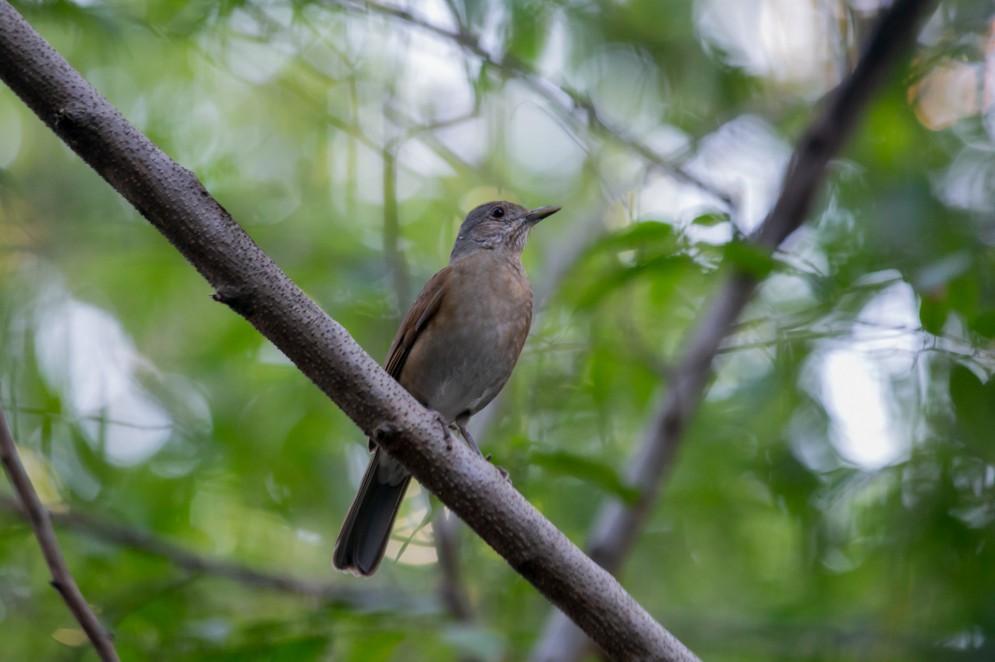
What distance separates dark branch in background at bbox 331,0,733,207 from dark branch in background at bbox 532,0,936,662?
49cm

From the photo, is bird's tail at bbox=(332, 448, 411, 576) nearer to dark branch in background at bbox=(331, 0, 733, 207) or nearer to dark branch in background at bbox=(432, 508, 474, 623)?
dark branch in background at bbox=(432, 508, 474, 623)

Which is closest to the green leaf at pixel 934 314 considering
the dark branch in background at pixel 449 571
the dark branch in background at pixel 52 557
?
the dark branch in background at pixel 449 571

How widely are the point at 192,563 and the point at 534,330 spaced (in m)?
2.19

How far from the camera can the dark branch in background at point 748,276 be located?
4844mm

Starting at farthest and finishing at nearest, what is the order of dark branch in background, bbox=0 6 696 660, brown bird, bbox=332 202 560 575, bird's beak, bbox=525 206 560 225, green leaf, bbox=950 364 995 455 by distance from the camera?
1. bird's beak, bbox=525 206 560 225
2. brown bird, bbox=332 202 560 575
3. green leaf, bbox=950 364 995 455
4. dark branch in background, bbox=0 6 696 660

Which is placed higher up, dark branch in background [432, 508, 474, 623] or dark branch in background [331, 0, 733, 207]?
dark branch in background [331, 0, 733, 207]

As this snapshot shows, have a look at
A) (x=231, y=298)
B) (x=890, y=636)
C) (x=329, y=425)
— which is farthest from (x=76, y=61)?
(x=890, y=636)

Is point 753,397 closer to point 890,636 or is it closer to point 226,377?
point 890,636

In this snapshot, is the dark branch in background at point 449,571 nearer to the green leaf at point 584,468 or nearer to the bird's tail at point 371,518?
the bird's tail at point 371,518

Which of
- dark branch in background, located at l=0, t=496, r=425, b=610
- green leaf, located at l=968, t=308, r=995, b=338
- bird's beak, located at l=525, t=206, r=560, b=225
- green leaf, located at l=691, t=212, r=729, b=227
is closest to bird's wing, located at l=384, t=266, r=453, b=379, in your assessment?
bird's beak, located at l=525, t=206, r=560, b=225

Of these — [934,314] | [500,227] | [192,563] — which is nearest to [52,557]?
[192,563]

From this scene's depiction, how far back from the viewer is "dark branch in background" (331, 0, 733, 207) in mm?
4645

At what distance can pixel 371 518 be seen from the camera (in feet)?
15.5

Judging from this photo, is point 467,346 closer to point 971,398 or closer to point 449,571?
point 449,571
